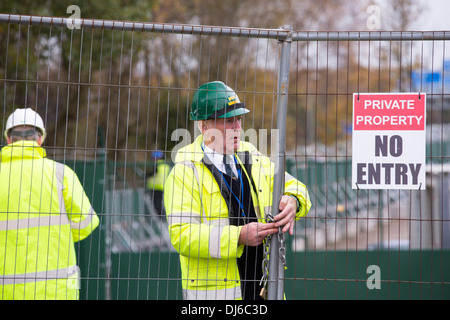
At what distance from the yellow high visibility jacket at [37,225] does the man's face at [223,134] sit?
999 millimetres

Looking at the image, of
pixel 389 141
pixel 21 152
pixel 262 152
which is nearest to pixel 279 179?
pixel 262 152

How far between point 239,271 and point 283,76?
49.7 inches

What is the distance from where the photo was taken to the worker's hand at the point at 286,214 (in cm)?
365

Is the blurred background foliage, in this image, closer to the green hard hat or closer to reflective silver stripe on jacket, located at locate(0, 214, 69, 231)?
the green hard hat

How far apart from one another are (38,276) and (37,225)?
0.35m

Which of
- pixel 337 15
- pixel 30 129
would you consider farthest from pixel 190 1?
pixel 30 129


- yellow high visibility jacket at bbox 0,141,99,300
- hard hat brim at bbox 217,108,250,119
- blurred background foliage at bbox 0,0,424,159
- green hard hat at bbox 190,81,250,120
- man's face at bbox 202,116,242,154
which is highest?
blurred background foliage at bbox 0,0,424,159

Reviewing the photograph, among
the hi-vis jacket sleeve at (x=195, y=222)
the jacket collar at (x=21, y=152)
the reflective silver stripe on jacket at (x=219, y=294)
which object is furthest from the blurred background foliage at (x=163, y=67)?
the reflective silver stripe on jacket at (x=219, y=294)

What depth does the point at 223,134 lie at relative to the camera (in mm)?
3781

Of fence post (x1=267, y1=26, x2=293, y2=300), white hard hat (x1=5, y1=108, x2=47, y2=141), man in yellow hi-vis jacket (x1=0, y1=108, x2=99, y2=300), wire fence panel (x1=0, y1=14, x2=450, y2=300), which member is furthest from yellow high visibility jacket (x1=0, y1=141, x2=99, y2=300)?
fence post (x1=267, y1=26, x2=293, y2=300)

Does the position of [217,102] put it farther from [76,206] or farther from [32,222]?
[32,222]

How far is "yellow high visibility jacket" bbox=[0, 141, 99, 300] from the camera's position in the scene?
409cm

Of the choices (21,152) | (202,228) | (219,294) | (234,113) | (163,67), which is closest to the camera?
(202,228)

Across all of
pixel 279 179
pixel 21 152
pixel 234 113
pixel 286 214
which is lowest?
pixel 286 214
